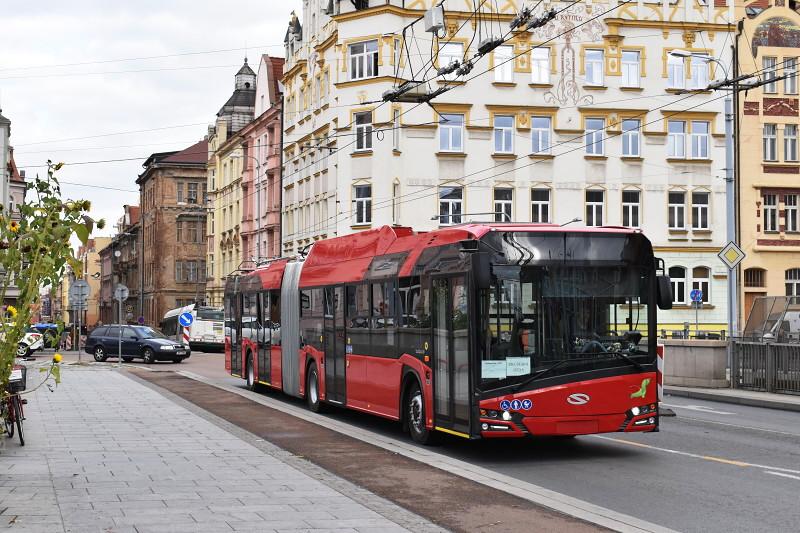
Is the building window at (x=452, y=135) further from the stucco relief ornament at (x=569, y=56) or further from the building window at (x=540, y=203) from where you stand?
the stucco relief ornament at (x=569, y=56)

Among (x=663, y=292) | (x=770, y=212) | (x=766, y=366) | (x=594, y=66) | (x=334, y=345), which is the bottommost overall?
(x=766, y=366)

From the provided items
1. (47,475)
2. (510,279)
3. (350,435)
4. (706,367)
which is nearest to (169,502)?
(47,475)

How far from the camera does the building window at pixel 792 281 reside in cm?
5419

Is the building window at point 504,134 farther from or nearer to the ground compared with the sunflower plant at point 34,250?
farther from the ground

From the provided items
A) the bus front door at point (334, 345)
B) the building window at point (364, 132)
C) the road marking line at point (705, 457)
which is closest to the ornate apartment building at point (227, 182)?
the building window at point (364, 132)

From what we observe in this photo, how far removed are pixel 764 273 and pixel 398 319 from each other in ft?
138

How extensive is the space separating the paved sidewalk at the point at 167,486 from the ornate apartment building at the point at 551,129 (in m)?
35.1

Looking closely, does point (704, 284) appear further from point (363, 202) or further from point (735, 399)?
point (735, 399)

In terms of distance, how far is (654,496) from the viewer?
1085cm

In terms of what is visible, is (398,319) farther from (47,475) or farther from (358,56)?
(358,56)

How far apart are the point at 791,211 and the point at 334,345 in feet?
133

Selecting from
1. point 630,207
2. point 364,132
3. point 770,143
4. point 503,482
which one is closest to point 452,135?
point 364,132

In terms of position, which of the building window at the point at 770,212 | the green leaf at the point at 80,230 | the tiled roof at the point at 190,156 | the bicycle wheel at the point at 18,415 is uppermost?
the tiled roof at the point at 190,156

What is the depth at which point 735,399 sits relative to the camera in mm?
23469
